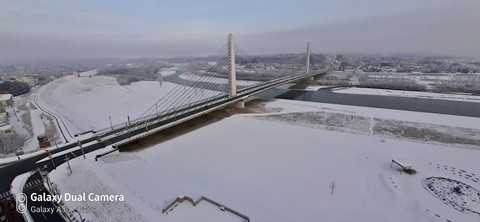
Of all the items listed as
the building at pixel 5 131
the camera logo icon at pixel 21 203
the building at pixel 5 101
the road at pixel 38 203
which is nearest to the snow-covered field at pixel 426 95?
the road at pixel 38 203

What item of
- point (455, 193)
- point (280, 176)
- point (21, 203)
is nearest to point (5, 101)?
point (21, 203)

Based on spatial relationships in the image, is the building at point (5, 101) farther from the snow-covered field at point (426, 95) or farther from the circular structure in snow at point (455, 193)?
the snow-covered field at point (426, 95)

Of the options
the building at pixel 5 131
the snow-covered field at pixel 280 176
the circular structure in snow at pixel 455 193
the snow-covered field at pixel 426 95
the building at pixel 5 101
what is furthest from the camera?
the snow-covered field at pixel 426 95

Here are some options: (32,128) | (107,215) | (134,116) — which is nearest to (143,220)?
(107,215)

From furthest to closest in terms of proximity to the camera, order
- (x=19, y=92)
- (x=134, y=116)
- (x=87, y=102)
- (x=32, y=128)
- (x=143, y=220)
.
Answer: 1. (x=19, y=92)
2. (x=87, y=102)
3. (x=134, y=116)
4. (x=32, y=128)
5. (x=143, y=220)

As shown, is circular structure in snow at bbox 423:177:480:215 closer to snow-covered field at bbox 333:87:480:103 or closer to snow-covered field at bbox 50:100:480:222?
snow-covered field at bbox 50:100:480:222

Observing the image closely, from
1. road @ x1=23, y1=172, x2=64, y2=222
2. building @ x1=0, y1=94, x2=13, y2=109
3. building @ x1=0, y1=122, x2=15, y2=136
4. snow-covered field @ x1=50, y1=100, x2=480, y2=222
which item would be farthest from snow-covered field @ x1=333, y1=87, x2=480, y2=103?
building @ x1=0, y1=94, x2=13, y2=109

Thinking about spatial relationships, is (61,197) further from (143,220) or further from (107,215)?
(143,220)
